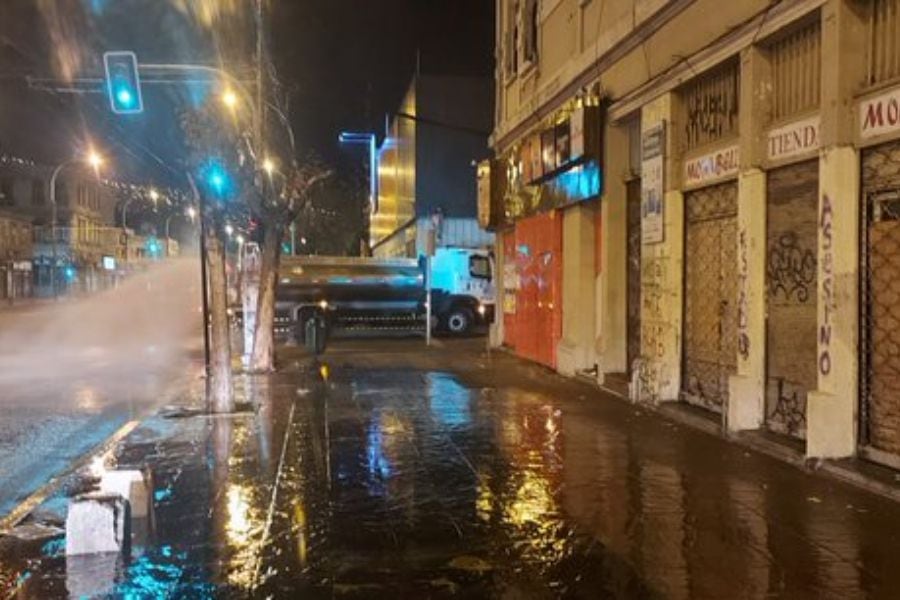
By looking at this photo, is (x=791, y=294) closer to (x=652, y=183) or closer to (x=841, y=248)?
(x=841, y=248)

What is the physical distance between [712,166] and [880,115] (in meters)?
3.39

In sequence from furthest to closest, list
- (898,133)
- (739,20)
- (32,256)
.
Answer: (32,256) < (739,20) < (898,133)

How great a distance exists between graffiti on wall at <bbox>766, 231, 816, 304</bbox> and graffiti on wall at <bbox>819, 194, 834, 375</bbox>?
0.67m

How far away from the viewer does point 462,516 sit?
23.2 ft

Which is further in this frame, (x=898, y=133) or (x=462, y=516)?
(x=898, y=133)

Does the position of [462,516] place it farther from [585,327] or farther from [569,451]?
[585,327]

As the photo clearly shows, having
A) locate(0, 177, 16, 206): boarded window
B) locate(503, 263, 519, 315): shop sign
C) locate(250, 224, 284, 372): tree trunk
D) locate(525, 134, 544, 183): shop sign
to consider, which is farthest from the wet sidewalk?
locate(0, 177, 16, 206): boarded window

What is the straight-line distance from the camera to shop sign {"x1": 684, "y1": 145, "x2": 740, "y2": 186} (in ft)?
35.7

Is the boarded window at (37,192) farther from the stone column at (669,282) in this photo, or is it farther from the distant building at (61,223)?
the stone column at (669,282)

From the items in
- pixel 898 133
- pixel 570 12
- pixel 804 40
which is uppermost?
pixel 570 12

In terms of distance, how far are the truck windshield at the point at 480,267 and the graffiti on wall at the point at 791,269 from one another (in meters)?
20.8

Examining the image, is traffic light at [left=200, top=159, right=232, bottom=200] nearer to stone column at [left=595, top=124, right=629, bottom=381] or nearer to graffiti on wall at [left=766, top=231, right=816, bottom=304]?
stone column at [left=595, top=124, right=629, bottom=381]

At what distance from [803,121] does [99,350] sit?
1959 centimetres

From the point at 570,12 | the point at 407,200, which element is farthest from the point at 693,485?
the point at 407,200
